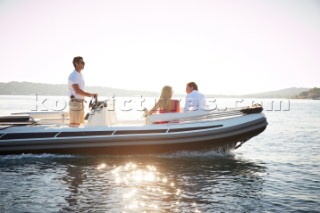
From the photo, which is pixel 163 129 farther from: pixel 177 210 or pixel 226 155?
pixel 177 210

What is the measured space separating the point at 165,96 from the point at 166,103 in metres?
0.26

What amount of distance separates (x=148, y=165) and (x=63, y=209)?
12.4ft

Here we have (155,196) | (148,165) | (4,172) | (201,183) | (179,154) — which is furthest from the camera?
(179,154)

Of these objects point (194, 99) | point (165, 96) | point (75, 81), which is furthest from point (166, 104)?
point (75, 81)

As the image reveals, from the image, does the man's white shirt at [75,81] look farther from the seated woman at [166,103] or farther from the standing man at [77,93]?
the seated woman at [166,103]

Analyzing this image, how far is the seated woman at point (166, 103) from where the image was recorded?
1017 cm

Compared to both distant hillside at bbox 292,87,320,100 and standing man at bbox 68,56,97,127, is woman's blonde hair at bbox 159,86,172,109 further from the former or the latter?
distant hillside at bbox 292,87,320,100

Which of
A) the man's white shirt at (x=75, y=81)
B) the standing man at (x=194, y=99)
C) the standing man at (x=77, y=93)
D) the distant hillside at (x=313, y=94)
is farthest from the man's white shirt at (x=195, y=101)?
the distant hillside at (x=313, y=94)

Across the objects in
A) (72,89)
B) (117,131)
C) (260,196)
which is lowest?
(260,196)

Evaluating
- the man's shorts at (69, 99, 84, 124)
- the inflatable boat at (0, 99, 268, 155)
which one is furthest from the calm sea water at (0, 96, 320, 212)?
the man's shorts at (69, 99, 84, 124)

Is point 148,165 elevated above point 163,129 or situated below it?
below

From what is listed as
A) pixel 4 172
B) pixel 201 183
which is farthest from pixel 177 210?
pixel 4 172

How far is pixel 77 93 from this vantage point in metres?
9.68

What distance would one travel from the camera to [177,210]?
20.0 ft
